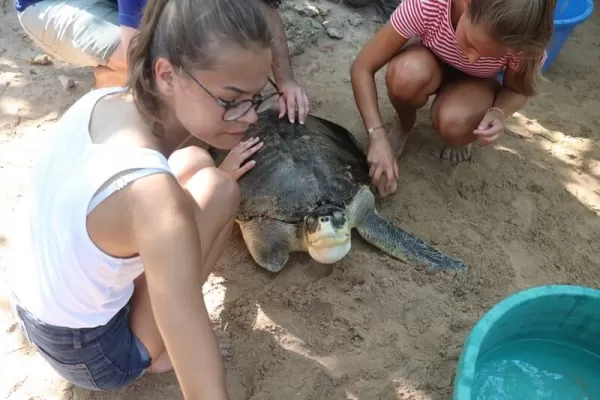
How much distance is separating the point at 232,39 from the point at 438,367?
1.03 meters

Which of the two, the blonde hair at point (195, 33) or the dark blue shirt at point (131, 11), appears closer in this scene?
the blonde hair at point (195, 33)

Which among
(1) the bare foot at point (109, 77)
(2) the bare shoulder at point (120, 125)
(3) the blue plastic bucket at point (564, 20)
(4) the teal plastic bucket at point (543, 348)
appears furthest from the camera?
(3) the blue plastic bucket at point (564, 20)

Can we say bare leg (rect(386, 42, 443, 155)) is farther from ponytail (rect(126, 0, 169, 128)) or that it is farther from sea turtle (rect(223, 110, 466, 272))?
ponytail (rect(126, 0, 169, 128))

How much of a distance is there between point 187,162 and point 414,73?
Answer: 90 centimetres

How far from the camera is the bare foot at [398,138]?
2.18 meters

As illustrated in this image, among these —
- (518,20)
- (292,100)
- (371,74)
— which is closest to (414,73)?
(371,74)

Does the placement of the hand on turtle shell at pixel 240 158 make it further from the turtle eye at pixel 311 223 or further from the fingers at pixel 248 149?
the turtle eye at pixel 311 223

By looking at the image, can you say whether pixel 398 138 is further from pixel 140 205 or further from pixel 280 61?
pixel 140 205

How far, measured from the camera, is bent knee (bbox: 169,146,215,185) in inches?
57.0

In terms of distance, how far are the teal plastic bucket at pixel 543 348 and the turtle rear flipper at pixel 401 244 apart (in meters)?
0.35

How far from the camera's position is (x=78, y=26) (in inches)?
74.6

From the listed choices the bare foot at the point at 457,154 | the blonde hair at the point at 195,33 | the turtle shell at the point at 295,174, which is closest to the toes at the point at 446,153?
the bare foot at the point at 457,154

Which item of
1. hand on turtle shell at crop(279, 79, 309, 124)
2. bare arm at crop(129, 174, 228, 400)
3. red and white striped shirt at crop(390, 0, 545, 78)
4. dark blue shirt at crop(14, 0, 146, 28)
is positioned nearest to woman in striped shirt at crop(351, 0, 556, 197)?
red and white striped shirt at crop(390, 0, 545, 78)

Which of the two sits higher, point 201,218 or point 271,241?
point 201,218
